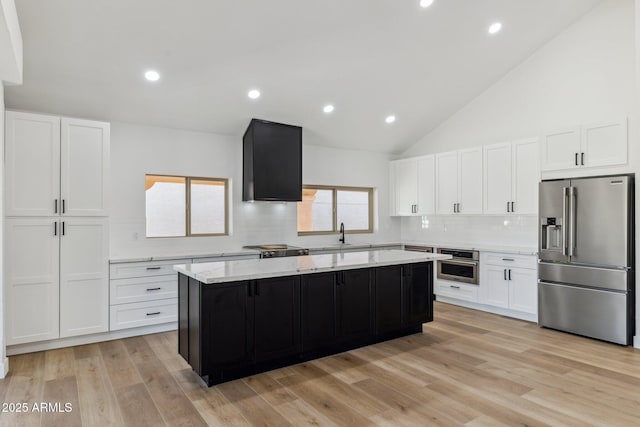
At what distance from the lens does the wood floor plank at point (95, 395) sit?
2646 millimetres

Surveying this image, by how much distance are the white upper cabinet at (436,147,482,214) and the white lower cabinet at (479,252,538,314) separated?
0.79 meters

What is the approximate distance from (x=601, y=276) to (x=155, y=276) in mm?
4910

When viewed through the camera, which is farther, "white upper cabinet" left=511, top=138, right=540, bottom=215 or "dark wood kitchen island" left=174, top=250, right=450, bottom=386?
"white upper cabinet" left=511, top=138, right=540, bottom=215

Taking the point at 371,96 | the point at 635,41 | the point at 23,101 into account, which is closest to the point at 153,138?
the point at 23,101

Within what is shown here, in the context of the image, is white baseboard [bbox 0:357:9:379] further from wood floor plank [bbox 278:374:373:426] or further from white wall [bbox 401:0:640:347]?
white wall [bbox 401:0:640:347]

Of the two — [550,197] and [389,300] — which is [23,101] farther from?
[550,197]

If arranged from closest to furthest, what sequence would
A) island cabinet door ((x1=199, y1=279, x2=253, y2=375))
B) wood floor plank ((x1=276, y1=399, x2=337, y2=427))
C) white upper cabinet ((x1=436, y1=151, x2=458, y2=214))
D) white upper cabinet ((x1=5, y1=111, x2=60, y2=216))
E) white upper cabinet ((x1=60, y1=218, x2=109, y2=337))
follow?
wood floor plank ((x1=276, y1=399, x2=337, y2=427)) → island cabinet door ((x1=199, y1=279, x2=253, y2=375)) → white upper cabinet ((x1=5, y1=111, x2=60, y2=216)) → white upper cabinet ((x1=60, y1=218, x2=109, y2=337)) → white upper cabinet ((x1=436, y1=151, x2=458, y2=214))

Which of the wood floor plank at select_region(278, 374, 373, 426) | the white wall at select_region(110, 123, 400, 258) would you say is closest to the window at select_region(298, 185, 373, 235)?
the white wall at select_region(110, 123, 400, 258)

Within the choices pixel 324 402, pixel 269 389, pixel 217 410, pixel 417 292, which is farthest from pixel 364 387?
pixel 417 292

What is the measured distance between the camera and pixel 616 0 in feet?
15.1

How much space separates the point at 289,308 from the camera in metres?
3.48

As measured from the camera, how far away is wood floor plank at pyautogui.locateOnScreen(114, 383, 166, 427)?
260cm

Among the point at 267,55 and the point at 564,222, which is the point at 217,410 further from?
the point at 564,222

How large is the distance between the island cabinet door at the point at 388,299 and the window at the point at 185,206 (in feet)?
8.43
